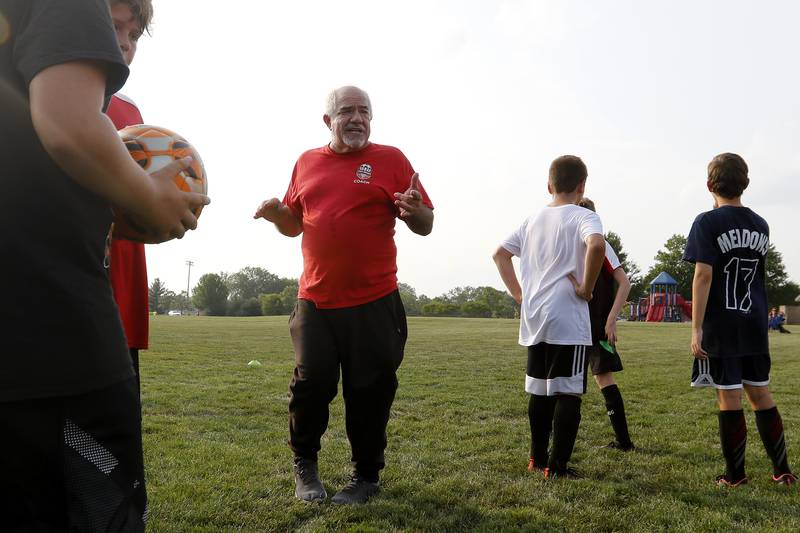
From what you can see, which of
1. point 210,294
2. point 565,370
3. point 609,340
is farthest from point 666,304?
point 210,294

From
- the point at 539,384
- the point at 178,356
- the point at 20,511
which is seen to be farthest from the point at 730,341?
the point at 178,356

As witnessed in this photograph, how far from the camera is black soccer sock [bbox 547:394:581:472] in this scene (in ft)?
14.3

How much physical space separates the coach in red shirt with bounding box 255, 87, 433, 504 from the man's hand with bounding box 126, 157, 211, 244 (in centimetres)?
222

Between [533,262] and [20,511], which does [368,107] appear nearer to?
[533,262]

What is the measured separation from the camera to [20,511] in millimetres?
1404

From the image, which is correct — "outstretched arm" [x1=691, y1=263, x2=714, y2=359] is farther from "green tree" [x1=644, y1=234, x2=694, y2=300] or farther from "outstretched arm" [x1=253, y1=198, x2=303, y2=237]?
"green tree" [x1=644, y1=234, x2=694, y2=300]

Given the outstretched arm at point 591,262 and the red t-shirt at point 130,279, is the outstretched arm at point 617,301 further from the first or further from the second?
the red t-shirt at point 130,279

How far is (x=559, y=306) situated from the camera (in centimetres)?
444

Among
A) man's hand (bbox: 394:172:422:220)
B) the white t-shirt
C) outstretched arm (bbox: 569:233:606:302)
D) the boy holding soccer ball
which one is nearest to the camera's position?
the boy holding soccer ball

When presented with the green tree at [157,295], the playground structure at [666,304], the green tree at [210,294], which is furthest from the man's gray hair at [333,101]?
the green tree at [157,295]

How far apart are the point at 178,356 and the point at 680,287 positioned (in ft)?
252

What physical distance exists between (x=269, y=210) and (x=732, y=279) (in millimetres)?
3203

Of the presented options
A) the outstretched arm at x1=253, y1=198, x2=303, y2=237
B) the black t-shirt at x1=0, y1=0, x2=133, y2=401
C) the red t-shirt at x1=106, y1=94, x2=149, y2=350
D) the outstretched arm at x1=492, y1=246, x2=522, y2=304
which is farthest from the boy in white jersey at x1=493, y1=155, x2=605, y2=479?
the black t-shirt at x1=0, y1=0, x2=133, y2=401

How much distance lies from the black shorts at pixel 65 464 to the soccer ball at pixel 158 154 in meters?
0.67
